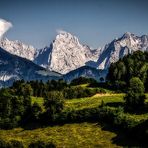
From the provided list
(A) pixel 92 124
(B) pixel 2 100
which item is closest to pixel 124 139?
(A) pixel 92 124

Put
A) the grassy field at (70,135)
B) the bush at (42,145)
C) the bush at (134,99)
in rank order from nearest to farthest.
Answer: the bush at (42,145) < the grassy field at (70,135) < the bush at (134,99)

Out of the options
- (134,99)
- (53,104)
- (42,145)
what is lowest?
(42,145)

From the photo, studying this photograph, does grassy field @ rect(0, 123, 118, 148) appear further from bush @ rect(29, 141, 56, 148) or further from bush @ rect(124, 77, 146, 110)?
bush @ rect(124, 77, 146, 110)

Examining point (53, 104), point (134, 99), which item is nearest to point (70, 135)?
point (53, 104)

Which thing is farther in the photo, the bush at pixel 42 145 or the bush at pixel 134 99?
the bush at pixel 134 99

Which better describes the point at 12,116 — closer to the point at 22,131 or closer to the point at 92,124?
the point at 22,131

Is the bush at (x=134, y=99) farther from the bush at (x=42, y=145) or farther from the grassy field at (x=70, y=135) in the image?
the bush at (x=42, y=145)

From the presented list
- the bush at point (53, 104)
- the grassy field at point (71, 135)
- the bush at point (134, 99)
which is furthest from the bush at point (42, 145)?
the bush at point (134, 99)

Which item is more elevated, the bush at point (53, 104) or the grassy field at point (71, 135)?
the bush at point (53, 104)

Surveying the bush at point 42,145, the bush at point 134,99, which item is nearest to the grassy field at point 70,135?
the bush at point 42,145

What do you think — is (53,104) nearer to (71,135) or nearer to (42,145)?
(71,135)

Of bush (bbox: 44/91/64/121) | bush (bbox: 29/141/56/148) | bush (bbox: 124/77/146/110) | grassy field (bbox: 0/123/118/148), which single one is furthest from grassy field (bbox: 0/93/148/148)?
bush (bbox: 124/77/146/110)

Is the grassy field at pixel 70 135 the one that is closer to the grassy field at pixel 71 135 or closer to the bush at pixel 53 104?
the grassy field at pixel 71 135

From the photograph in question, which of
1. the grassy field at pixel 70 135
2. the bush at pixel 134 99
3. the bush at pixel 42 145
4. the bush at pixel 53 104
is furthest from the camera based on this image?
the bush at pixel 53 104
